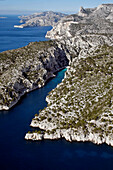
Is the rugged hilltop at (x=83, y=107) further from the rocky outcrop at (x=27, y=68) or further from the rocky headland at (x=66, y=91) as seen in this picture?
the rocky outcrop at (x=27, y=68)

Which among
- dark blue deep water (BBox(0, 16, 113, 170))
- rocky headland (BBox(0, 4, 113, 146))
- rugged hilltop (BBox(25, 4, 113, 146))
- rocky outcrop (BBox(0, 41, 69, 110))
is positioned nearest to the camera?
dark blue deep water (BBox(0, 16, 113, 170))

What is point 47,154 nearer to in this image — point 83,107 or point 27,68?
point 83,107

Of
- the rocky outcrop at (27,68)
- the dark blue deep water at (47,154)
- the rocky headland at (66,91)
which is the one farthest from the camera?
the rocky outcrop at (27,68)

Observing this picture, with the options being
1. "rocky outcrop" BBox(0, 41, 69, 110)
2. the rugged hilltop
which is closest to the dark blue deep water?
the rugged hilltop

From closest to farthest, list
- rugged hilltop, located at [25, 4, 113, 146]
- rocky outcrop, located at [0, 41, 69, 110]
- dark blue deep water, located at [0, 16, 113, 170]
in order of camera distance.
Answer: dark blue deep water, located at [0, 16, 113, 170] < rugged hilltop, located at [25, 4, 113, 146] < rocky outcrop, located at [0, 41, 69, 110]

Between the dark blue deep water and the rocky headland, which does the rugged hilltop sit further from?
the dark blue deep water

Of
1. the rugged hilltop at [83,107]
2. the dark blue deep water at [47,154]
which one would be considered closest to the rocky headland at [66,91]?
the rugged hilltop at [83,107]

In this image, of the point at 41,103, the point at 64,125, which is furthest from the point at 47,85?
the point at 64,125

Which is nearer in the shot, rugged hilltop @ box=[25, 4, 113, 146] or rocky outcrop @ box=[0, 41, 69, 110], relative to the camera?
rugged hilltop @ box=[25, 4, 113, 146]

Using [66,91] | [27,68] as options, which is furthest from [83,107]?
[27,68]
